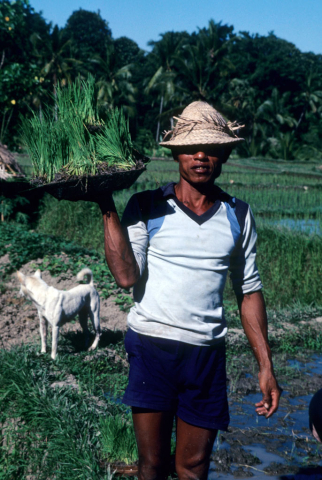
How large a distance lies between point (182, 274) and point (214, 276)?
0.43 ft

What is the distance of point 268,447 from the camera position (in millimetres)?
3182

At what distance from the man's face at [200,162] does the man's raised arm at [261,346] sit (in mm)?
539

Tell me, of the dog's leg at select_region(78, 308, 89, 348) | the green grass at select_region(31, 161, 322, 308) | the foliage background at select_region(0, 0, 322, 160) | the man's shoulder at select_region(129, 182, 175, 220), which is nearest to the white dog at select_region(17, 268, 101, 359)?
the dog's leg at select_region(78, 308, 89, 348)

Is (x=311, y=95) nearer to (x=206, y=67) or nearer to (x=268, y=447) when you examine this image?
(x=206, y=67)

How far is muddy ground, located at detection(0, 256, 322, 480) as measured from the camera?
2.96 metres

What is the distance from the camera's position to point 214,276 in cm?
208

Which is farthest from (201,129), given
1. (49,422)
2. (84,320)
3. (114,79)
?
(114,79)

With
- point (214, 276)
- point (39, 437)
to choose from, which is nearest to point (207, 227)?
point (214, 276)

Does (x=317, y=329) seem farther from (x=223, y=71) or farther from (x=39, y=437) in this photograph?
(x=223, y=71)

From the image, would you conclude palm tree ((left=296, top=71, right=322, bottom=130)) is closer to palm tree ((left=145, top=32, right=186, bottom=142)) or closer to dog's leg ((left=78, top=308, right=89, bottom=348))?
palm tree ((left=145, top=32, right=186, bottom=142))

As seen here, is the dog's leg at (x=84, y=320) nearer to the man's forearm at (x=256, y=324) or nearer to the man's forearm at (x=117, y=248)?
the man's forearm at (x=256, y=324)

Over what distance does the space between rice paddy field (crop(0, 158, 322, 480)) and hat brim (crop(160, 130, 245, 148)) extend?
4.83ft

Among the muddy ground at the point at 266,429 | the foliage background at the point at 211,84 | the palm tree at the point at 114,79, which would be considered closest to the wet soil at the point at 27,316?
the muddy ground at the point at 266,429

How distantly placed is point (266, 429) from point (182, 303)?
179 centimetres
